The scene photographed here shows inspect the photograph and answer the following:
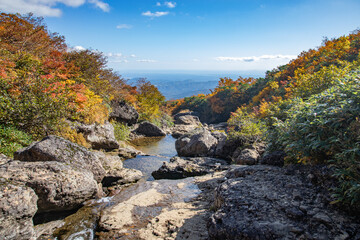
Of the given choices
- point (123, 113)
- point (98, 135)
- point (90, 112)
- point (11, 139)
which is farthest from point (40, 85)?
point (123, 113)

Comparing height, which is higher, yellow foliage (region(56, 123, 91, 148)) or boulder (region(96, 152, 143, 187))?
yellow foliage (region(56, 123, 91, 148))

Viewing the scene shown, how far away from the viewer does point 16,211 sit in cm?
398

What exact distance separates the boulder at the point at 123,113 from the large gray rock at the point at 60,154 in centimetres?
1272

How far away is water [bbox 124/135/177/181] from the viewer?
11.4 meters

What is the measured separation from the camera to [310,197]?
3869mm

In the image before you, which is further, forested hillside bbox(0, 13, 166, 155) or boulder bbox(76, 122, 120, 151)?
boulder bbox(76, 122, 120, 151)

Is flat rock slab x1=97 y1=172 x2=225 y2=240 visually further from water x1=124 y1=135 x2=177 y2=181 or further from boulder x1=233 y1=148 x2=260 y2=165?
boulder x1=233 y1=148 x2=260 y2=165

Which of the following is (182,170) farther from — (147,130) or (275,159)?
(147,130)

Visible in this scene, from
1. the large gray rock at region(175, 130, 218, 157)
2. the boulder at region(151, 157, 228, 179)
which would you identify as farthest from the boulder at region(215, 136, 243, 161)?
the boulder at region(151, 157, 228, 179)

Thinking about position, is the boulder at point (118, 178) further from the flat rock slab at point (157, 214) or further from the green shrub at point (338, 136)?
the green shrub at point (338, 136)

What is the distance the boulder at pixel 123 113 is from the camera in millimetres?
20266

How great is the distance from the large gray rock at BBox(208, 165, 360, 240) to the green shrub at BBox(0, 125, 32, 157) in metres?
7.74

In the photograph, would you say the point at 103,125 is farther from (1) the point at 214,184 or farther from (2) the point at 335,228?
(2) the point at 335,228

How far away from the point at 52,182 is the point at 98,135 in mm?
8049
